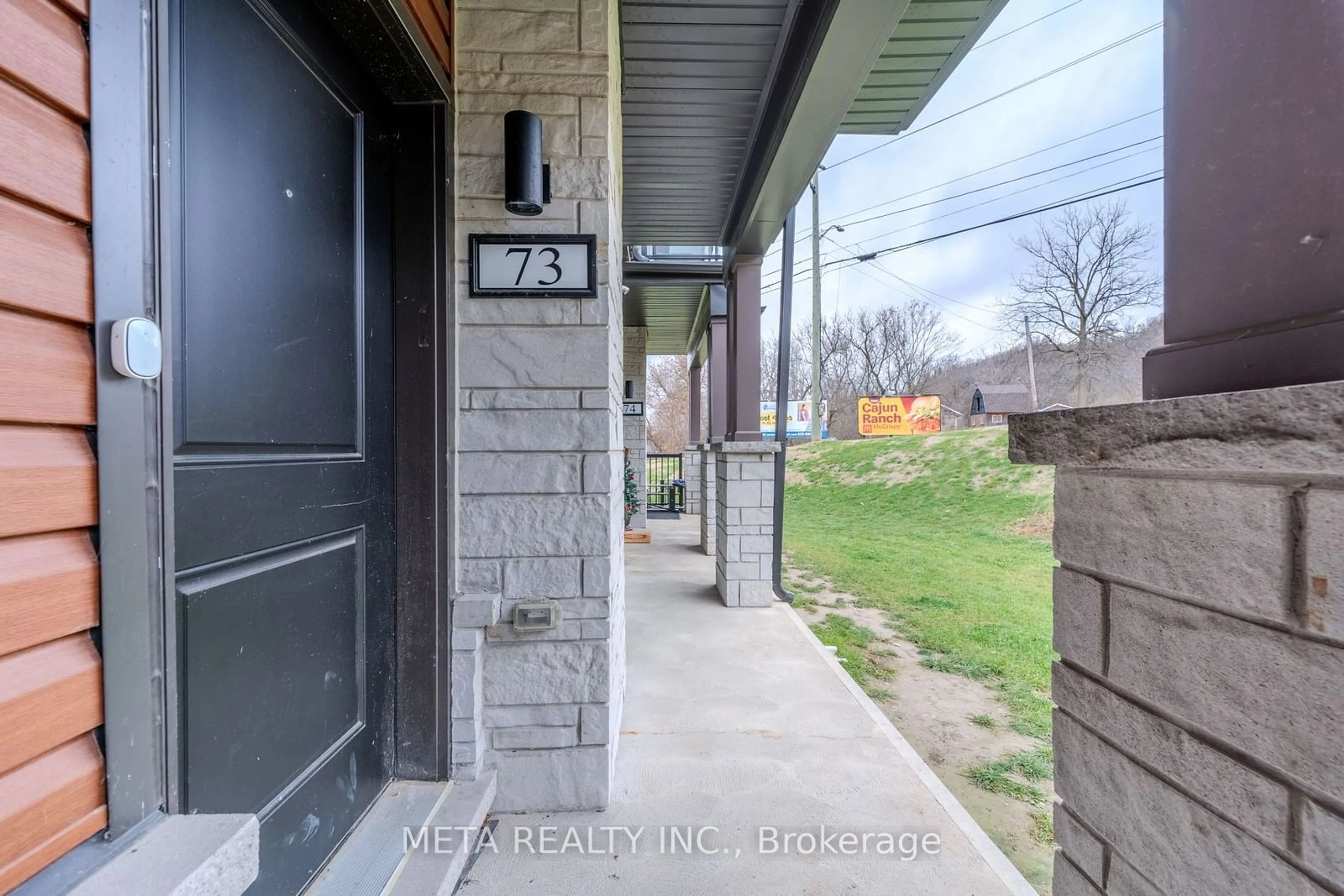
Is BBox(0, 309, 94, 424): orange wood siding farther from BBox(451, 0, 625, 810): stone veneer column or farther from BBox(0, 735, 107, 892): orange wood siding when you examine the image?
BBox(451, 0, 625, 810): stone veneer column

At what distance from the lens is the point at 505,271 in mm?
1569

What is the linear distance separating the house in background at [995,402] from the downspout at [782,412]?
1606 centimetres

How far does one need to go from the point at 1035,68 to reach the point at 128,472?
12454 millimetres

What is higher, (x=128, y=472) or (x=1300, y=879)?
(x=128, y=472)

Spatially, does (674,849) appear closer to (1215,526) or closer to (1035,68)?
(1215,526)

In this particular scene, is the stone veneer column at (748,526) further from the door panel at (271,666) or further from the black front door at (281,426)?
the door panel at (271,666)

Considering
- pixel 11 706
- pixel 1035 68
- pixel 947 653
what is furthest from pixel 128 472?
pixel 1035 68

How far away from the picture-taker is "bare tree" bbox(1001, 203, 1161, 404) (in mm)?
5715

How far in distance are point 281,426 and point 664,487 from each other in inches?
359

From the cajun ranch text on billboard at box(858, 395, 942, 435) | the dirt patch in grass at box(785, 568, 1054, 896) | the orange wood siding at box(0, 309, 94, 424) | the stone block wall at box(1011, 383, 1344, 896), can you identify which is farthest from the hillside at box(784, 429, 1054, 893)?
the cajun ranch text on billboard at box(858, 395, 942, 435)

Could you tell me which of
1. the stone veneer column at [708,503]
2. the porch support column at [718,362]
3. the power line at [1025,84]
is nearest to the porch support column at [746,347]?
the porch support column at [718,362]

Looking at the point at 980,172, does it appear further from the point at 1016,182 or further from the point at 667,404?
the point at 667,404

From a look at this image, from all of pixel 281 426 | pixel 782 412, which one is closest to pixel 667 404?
pixel 782 412

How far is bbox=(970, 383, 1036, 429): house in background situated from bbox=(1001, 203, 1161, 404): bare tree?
34.0ft
